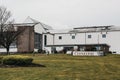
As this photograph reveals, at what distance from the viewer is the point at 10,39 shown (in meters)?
70.4

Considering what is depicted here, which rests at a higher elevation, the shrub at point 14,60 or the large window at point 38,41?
Answer: the large window at point 38,41

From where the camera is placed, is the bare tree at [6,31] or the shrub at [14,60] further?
the bare tree at [6,31]

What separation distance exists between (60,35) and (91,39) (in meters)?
10.4

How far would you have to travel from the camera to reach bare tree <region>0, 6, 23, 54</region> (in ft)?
229

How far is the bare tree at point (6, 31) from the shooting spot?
6994 cm

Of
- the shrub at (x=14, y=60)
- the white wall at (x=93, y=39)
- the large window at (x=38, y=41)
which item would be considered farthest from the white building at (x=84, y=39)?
the shrub at (x=14, y=60)

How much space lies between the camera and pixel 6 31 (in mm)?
72500

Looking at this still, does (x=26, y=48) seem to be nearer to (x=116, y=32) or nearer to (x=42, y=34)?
(x=42, y=34)

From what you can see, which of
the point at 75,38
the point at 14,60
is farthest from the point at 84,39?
the point at 14,60

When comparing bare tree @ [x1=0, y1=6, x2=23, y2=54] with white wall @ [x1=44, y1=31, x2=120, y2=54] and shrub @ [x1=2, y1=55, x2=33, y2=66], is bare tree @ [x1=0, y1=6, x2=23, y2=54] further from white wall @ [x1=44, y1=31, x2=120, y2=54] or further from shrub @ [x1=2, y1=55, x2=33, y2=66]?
shrub @ [x1=2, y1=55, x2=33, y2=66]

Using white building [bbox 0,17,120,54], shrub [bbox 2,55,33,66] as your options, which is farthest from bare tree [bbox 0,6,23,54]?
shrub [bbox 2,55,33,66]

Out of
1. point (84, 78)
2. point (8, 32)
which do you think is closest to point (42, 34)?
point (8, 32)

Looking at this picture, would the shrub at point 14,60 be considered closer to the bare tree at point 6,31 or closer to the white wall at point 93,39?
the bare tree at point 6,31

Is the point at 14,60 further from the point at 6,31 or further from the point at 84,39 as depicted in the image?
the point at 84,39
